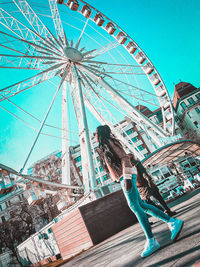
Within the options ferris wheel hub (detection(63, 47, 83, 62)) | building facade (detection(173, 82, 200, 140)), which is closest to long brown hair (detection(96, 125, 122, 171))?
ferris wheel hub (detection(63, 47, 83, 62))

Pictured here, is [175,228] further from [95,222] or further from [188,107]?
[188,107]

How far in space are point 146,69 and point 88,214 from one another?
1477 centimetres

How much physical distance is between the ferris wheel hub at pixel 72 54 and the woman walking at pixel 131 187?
11530mm

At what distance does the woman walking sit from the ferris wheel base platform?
3.21m

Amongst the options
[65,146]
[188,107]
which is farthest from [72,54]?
[188,107]

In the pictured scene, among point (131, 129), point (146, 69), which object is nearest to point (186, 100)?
point (131, 129)

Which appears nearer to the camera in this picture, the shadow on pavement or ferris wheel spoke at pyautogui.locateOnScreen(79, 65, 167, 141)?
the shadow on pavement

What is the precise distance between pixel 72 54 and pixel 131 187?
1272 cm

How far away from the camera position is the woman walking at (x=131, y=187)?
2.29m

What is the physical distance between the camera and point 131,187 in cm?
254

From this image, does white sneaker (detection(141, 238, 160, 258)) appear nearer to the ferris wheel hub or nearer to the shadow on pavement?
the shadow on pavement

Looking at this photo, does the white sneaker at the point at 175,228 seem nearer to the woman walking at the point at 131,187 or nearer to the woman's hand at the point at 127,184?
the woman walking at the point at 131,187

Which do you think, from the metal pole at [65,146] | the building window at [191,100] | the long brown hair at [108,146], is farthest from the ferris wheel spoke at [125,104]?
the building window at [191,100]

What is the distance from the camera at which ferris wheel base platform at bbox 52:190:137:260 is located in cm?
545
